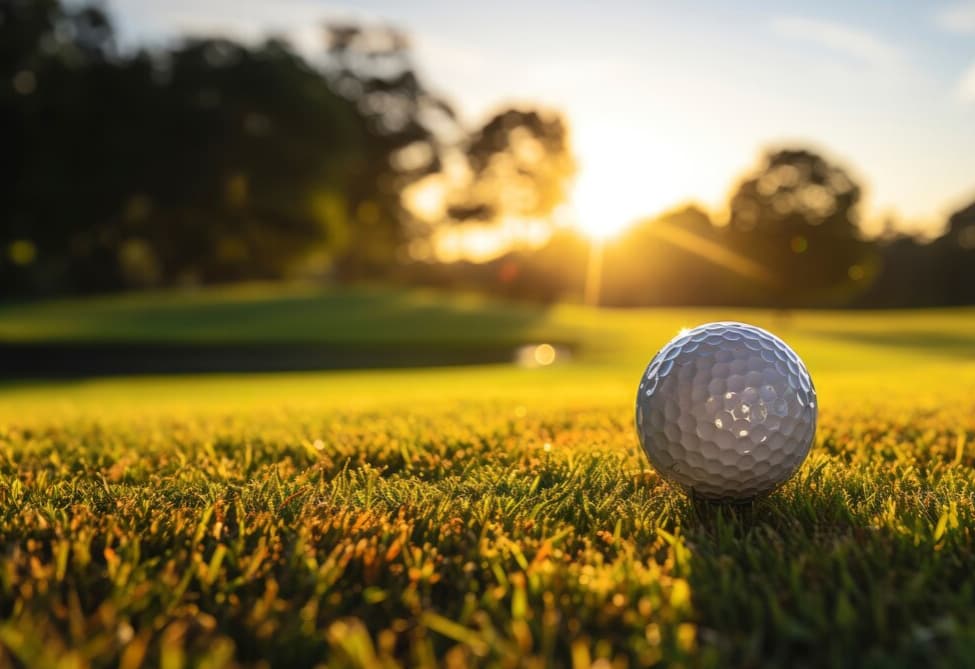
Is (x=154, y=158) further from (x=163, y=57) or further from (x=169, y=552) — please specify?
(x=169, y=552)

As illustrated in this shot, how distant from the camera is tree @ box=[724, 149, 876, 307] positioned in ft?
109

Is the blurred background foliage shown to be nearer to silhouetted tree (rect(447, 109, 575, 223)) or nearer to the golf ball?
silhouetted tree (rect(447, 109, 575, 223))

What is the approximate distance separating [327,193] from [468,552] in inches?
1337

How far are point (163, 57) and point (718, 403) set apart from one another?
33765 millimetres

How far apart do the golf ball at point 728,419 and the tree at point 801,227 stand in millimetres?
32766

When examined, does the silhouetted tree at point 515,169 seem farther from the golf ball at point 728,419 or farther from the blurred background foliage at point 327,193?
the golf ball at point 728,419

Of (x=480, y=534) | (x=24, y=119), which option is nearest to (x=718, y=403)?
(x=480, y=534)

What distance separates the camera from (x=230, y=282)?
50.8m

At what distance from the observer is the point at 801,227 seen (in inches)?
1326

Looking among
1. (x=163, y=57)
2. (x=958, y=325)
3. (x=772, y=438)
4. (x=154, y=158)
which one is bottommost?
(x=958, y=325)

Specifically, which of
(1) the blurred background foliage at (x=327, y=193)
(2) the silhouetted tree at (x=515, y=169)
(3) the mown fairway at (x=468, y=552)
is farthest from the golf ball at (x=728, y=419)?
(2) the silhouetted tree at (x=515, y=169)

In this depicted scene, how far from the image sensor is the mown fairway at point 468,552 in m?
1.68

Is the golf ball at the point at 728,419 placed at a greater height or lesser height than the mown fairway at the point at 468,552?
greater

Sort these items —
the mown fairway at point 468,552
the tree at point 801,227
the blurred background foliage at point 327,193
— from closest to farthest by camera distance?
the mown fairway at point 468,552, the blurred background foliage at point 327,193, the tree at point 801,227
